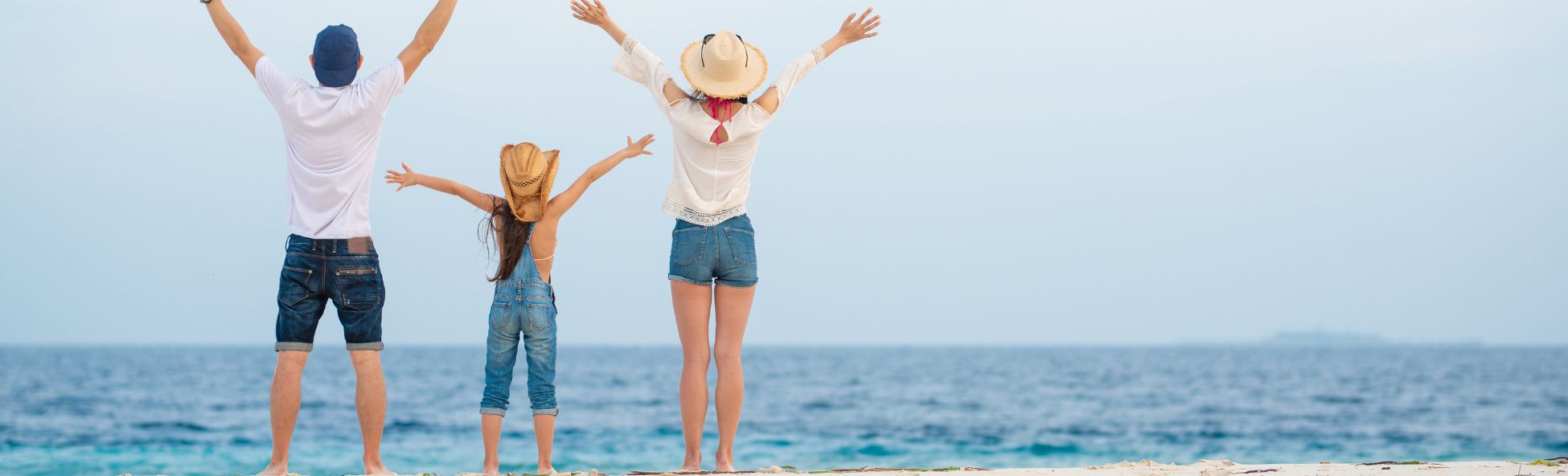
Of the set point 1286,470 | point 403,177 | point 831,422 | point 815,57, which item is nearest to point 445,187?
point 403,177

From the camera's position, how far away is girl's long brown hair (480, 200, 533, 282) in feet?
16.4

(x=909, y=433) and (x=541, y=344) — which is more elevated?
(x=541, y=344)

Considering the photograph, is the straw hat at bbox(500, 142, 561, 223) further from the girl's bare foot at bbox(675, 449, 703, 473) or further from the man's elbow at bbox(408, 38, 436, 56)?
the girl's bare foot at bbox(675, 449, 703, 473)

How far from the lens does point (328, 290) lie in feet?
15.0

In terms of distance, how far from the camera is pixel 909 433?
20.4 metres

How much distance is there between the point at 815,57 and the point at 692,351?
1.42m

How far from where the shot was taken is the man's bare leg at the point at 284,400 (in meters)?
4.66

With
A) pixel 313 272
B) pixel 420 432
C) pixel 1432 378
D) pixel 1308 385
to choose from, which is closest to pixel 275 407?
pixel 313 272

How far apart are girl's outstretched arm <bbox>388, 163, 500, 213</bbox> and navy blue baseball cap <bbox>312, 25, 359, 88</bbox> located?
419 millimetres

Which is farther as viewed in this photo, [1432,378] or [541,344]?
[1432,378]

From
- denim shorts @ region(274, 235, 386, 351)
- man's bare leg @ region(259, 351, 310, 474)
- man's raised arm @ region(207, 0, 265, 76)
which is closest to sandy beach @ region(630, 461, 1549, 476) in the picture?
denim shorts @ region(274, 235, 386, 351)

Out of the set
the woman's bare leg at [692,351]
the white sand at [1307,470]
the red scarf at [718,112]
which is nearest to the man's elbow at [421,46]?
the red scarf at [718,112]

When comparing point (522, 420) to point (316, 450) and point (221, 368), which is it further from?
point (221, 368)

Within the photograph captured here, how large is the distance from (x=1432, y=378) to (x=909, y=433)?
25354 mm
